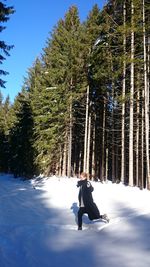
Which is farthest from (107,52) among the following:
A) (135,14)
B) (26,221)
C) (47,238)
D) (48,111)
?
(47,238)

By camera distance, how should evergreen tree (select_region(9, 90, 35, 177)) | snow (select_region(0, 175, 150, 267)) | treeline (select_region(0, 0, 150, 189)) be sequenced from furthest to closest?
evergreen tree (select_region(9, 90, 35, 177)), treeline (select_region(0, 0, 150, 189)), snow (select_region(0, 175, 150, 267))

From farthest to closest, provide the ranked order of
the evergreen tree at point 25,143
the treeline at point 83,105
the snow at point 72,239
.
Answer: the evergreen tree at point 25,143 < the treeline at point 83,105 < the snow at point 72,239

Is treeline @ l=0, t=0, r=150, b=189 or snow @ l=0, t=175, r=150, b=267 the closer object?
snow @ l=0, t=175, r=150, b=267

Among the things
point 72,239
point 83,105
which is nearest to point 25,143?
point 83,105

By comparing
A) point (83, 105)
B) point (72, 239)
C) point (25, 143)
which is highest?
point (83, 105)

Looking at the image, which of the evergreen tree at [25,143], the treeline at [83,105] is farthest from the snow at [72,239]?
the evergreen tree at [25,143]

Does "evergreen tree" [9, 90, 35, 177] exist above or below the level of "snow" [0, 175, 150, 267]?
above

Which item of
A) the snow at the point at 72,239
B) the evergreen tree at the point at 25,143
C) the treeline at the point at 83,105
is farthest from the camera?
the evergreen tree at the point at 25,143

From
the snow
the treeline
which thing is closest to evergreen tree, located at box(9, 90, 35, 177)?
the treeline

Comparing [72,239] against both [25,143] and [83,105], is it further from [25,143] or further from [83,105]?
[25,143]

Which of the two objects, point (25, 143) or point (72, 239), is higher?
point (25, 143)

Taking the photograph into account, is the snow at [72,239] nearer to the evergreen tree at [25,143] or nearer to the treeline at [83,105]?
the treeline at [83,105]

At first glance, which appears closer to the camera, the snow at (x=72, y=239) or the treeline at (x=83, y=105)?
the snow at (x=72, y=239)

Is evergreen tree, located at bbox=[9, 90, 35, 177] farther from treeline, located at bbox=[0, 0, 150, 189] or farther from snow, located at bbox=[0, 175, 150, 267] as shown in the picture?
snow, located at bbox=[0, 175, 150, 267]
